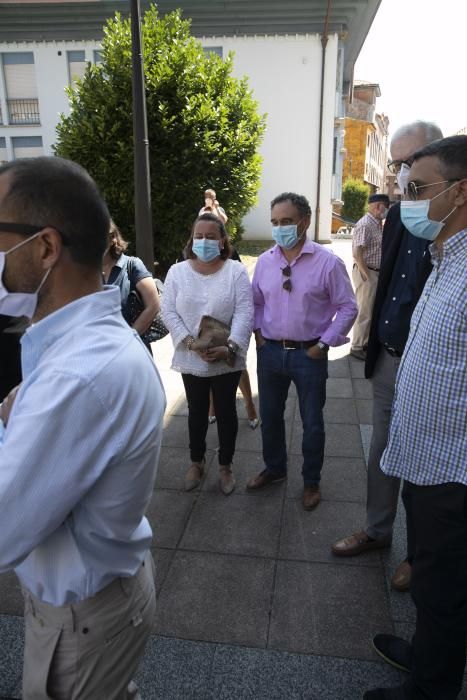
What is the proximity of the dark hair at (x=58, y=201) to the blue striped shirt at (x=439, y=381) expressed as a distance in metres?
1.23

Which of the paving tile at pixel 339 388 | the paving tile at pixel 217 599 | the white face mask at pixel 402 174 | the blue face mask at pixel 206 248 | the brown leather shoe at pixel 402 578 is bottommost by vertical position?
the paving tile at pixel 339 388

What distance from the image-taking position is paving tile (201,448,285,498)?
3.74 metres

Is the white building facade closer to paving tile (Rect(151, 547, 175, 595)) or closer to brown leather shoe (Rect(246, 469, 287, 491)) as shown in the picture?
brown leather shoe (Rect(246, 469, 287, 491))

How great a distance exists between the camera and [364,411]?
17.1ft

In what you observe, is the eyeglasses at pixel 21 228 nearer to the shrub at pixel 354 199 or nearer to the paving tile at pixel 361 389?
the paving tile at pixel 361 389

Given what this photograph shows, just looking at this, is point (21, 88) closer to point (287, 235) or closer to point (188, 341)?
point (188, 341)

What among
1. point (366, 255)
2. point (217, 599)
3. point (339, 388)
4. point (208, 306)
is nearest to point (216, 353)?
point (208, 306)

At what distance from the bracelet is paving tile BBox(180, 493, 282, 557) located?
3.53 feet

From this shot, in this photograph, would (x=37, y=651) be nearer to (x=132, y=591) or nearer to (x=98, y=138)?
(x=132, y=591)

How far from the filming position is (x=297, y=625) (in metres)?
2.51

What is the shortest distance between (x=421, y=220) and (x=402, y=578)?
6.02ft

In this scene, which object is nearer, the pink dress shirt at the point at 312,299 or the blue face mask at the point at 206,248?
the pink dress shirt at the point at 312,299

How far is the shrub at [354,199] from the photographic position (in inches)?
1582

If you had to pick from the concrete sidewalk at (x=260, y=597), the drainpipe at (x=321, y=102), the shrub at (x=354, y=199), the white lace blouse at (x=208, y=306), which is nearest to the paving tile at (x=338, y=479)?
the concrete sidewalk at (x=260, y=597)
